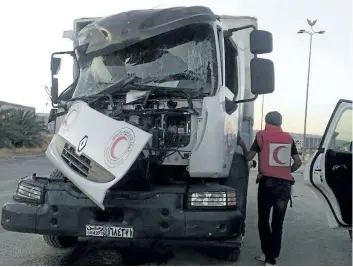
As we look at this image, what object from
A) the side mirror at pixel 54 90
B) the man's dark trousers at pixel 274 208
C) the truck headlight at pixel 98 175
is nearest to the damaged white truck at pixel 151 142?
the truck headlight at pixel 98 175

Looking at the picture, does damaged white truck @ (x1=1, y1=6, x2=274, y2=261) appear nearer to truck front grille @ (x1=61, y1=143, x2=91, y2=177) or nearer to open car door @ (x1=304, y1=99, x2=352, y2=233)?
truck front grille @ (x1=61, y1=143, x2=91, y2=177)

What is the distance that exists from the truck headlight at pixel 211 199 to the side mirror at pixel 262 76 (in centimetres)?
125

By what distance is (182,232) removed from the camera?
4504 millimetres

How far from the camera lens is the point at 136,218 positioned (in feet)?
15.1

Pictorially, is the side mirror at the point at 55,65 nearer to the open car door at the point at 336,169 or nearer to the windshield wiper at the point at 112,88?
the windshield wiper at the point at 112,88

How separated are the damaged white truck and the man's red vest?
0.34 meters

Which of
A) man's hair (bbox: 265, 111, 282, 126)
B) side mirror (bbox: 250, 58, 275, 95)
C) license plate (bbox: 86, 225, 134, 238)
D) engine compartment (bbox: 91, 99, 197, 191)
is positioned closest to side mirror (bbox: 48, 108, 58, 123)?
engine compartment (bbox: 91, 99, 197, 191)

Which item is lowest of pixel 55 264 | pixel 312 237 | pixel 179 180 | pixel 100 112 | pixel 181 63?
pixel 312 237

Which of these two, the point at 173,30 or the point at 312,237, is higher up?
the point at 173,30

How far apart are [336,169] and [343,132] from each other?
0.43 metres

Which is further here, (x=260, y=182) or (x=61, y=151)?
(x=260, y=182)

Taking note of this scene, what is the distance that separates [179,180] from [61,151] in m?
1.32

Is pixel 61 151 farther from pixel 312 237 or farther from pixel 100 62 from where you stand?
pixel 312 237

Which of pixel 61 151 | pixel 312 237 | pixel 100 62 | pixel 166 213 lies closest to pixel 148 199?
pixel 166 213
